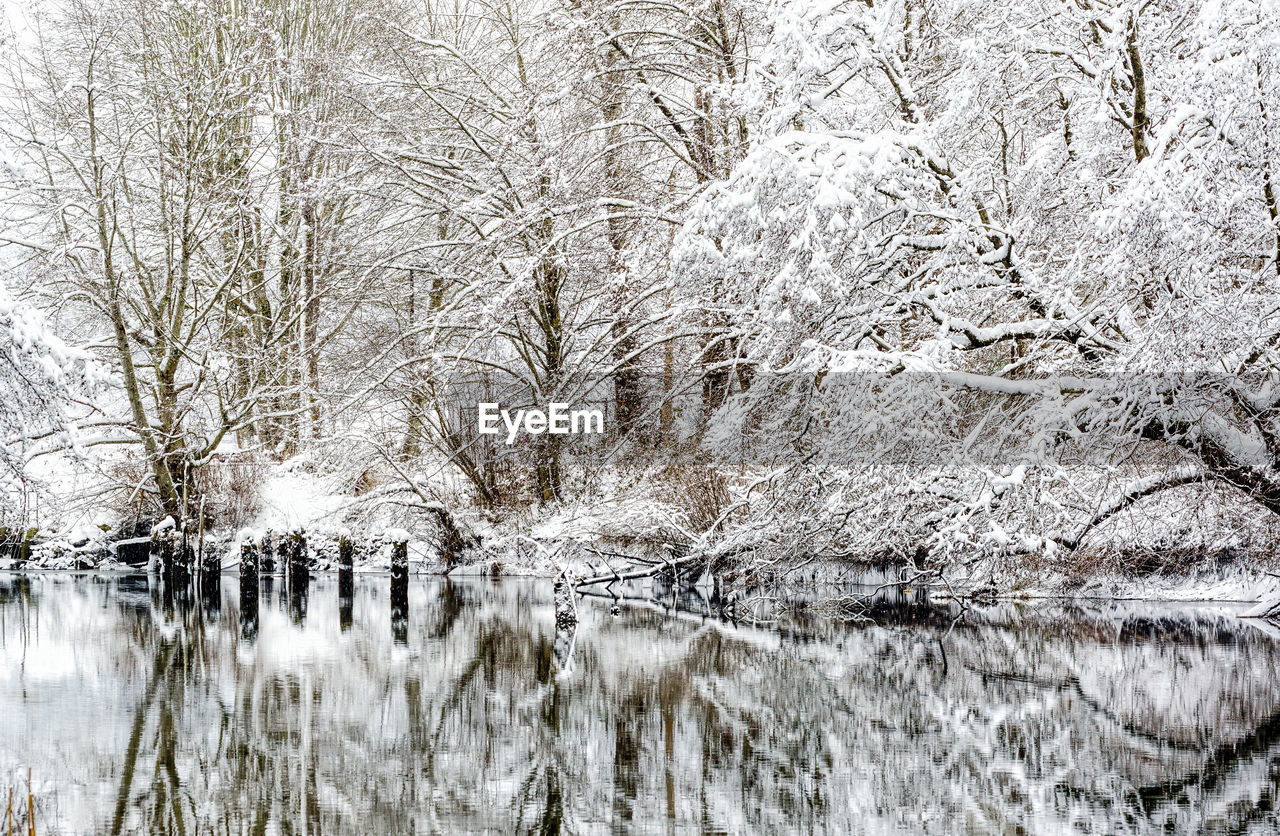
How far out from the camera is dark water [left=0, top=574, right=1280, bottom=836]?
6060 millimetres

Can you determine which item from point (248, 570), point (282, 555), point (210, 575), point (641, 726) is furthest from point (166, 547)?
point (641, 726)

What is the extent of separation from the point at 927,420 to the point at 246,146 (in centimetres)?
1415

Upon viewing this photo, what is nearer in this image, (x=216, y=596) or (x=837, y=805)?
(x=837, y=805)

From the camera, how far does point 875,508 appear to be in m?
11.1

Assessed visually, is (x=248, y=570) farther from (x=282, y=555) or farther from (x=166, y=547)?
(x=282, y=555)

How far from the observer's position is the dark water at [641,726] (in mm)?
6060

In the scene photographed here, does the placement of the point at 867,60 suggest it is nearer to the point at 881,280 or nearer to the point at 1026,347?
the point at 881,280

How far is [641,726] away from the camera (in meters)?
8.06

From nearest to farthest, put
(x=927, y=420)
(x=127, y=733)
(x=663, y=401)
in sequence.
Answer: (x=127, y=733) < (x=927, y=420) < (x=663, y=401)

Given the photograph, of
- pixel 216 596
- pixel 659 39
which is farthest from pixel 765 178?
pixel 216 596

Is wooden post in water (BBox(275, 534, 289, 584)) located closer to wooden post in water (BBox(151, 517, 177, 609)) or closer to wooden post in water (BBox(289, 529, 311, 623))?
wooden post in water (BBox(289, 529, 311, 623))

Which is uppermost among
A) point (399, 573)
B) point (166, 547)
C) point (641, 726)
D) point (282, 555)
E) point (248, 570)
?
point (166, 547)

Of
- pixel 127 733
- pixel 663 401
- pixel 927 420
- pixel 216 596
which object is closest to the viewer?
pixel 127 733

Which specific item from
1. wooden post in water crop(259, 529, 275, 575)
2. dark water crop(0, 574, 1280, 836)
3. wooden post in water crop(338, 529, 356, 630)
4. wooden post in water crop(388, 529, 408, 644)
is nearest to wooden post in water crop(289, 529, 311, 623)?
wooden post in water crop(338, 529, 356, 630)
